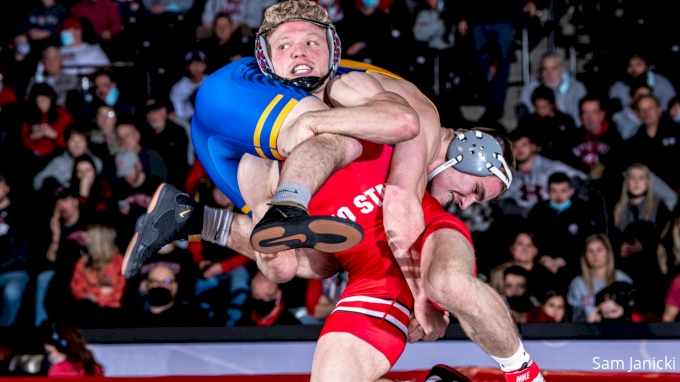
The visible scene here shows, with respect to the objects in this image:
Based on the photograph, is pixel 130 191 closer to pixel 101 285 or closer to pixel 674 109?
pixel 101 285

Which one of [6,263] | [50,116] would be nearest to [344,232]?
[6,263]

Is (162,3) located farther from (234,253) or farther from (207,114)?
(207,114)

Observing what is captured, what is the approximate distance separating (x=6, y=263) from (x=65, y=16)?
280 cm

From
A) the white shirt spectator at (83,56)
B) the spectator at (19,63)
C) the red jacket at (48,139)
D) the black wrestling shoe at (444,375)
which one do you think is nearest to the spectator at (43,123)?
the red jacket at (48,139)

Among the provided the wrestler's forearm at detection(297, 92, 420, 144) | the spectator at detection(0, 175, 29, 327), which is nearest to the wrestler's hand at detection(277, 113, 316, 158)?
the wrestler's forearm at detection(297, 92, 420, 144)

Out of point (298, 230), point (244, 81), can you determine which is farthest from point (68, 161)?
point (298, 230)

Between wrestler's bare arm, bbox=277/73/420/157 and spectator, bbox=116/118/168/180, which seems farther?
spectator, bbox=116/118/168/180

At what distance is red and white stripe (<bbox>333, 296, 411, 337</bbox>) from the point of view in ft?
10.2

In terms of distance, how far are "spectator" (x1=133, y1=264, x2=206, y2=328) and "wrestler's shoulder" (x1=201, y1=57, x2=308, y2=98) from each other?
224 centimetres

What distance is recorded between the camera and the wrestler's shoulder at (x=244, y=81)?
3.08 meters

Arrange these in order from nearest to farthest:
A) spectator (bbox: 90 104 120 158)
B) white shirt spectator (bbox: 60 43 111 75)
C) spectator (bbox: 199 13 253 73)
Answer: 1. spectator (bbox: 90 104 120 158)
2. spectator (bbox: 199 13 253 73)
3. white shirt spectator (bbox: 60 43 111 75)

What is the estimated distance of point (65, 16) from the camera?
771cm

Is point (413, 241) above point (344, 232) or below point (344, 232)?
below

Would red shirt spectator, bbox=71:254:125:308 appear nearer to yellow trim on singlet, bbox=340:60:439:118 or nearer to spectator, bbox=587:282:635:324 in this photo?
yellow trim on singlet, bbox=340:60:439:118
